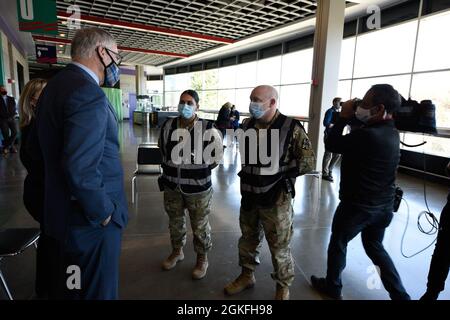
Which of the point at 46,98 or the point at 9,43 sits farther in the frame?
the point at 9,43

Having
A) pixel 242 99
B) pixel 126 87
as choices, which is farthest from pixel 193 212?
pixel 126 87

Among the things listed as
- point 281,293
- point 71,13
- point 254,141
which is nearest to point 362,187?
point 254,141

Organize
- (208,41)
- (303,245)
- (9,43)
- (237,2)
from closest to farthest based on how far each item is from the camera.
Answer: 1. (303,245)
2. (237,2)
3. (9,43)
4. (208,41)

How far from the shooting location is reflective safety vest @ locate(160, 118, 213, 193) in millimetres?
2258

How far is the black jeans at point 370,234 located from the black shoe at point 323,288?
0.78 ft

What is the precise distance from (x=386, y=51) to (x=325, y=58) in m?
2.41

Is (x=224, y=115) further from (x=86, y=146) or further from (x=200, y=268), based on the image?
(x=86, y=146)

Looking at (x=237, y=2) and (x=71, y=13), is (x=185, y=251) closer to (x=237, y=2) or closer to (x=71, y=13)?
(x=237, y=2)

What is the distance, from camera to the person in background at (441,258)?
5.65 ft

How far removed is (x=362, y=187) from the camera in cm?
183

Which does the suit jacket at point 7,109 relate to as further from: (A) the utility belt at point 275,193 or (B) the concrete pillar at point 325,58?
(A) the utility belt at point 275,193

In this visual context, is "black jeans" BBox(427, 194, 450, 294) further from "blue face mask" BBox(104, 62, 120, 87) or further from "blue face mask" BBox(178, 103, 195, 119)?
"blue face mask" BBox(104, 62, 120, 87)
